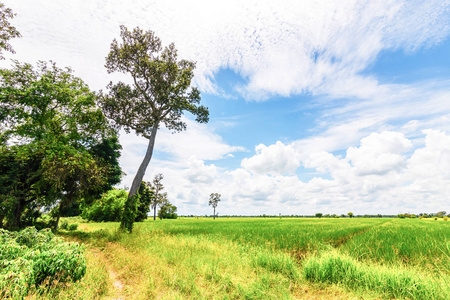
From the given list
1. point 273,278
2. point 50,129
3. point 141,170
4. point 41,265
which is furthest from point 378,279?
point 50,129

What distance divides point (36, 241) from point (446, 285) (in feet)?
32.6

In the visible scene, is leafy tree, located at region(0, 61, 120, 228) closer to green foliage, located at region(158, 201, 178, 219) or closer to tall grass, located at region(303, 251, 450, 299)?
tall grass, located at region(303, 251, 450, 299)

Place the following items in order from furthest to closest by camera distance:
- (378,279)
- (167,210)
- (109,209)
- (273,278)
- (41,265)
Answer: (167,210) < (109,209) < (273,278) < (378,279) < (41,265)

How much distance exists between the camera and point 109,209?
37531 mm

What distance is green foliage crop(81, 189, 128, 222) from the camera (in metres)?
36.3

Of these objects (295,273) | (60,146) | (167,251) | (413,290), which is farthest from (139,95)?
(413,290)

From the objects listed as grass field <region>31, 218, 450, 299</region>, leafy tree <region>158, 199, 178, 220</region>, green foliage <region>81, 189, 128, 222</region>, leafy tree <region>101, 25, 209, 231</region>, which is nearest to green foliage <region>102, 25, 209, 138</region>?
leafy tree <region>101, 25, 209, 231</region>

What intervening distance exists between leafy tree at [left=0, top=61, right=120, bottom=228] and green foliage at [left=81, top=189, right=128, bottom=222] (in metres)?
20.7

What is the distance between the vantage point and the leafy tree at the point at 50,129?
12.4 metres

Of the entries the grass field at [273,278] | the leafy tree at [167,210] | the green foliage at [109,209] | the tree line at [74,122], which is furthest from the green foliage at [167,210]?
the grass field at [273,278]

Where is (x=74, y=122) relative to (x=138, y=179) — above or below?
above

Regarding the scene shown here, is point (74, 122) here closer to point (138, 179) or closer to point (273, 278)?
point (138, 179)

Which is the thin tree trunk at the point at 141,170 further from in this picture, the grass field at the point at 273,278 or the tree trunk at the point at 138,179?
the grass field at the point at 273,278

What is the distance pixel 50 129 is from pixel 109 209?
28620 mm
